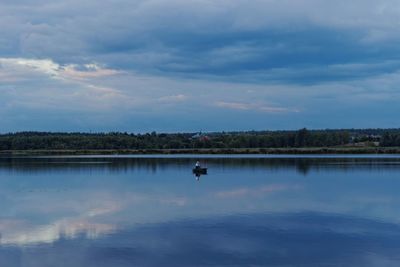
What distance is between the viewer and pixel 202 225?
72.6ft

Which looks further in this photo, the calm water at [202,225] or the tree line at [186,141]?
the tree line at [186,141]

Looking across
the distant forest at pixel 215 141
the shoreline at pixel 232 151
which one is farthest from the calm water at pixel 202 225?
the distant forest at pixel 215 141

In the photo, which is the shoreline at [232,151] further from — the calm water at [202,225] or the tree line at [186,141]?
the calm water at [202,225]

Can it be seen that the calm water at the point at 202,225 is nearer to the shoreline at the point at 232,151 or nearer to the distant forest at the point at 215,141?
the shoreline at the point at 232,151

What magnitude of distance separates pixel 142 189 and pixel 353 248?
2200 cm

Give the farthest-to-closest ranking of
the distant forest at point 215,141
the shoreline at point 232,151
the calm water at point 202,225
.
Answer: the distant forest at point 215,141 < the shoreline at point 232,151 < the calm water at point 202,225

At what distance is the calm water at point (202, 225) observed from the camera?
16.5m

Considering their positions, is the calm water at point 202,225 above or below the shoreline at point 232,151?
below

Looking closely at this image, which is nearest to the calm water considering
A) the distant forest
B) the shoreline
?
the shoreline

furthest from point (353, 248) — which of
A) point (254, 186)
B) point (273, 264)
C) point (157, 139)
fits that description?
point (157, 139)

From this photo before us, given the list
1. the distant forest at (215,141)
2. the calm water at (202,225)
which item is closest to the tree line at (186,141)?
the distant forest at (215,141)

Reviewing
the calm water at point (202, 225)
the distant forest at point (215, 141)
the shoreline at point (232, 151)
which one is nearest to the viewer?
the calm water at point (202, 225)

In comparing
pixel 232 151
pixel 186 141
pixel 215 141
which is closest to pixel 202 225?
pixel 232 151

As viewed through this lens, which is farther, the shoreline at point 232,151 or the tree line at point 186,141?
the tree line at point 186,141
